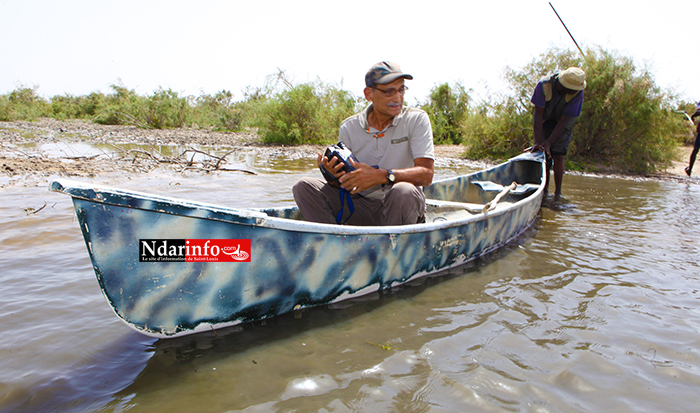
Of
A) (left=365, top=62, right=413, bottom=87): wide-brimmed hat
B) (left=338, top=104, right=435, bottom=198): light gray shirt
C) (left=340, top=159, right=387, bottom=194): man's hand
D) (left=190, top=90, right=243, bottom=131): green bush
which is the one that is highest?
(left=190, top=90, right=243, bottom=131): green bush

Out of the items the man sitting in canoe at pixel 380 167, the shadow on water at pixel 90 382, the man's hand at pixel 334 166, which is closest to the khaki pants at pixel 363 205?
the man sitting in canoe at pixel 380 167

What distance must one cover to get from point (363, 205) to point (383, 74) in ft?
3.11

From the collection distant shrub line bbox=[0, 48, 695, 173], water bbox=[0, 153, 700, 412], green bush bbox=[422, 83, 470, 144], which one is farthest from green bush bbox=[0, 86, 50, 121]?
water bbox=[0, 153, 700, 412]

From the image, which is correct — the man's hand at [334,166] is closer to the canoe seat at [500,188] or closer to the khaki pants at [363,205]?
the khaki pants at [363,205]

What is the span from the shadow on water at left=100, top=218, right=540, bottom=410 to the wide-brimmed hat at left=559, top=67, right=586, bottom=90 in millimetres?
4078

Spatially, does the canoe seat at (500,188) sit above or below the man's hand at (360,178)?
below

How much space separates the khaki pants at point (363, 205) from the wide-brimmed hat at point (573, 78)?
368 cm

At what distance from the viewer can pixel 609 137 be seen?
991cm

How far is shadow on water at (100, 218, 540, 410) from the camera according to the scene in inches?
69.5

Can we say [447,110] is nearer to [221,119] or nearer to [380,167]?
[221,119]

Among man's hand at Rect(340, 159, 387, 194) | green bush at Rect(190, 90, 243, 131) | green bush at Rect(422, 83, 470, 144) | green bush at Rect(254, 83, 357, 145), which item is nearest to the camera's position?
man's hand at Rect(340, 159, 387, 194)

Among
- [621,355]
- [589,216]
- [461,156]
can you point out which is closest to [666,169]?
[461,156]

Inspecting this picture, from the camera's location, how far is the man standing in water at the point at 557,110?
17.3 ft

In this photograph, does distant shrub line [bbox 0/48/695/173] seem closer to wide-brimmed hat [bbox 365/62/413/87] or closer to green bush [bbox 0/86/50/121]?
wide-brimmed hat [bbox 365/62/413/87]
